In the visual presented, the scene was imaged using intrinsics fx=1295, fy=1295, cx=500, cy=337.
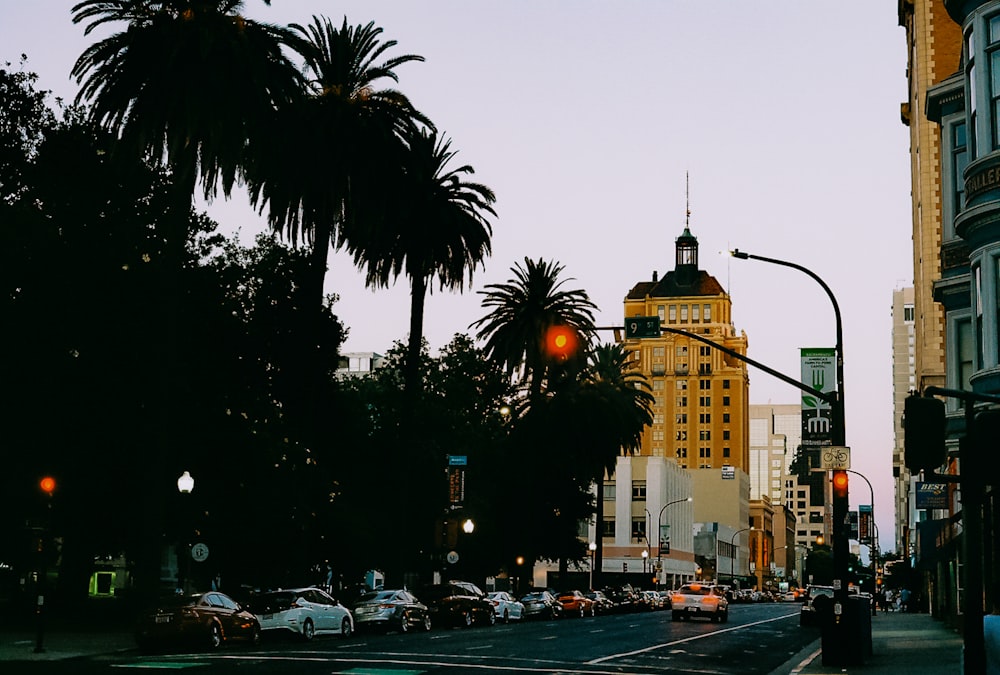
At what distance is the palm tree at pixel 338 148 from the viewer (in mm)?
46500

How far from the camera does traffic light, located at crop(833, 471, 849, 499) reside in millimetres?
26438

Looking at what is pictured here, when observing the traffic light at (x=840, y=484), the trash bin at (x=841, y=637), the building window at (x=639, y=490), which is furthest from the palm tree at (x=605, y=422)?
the building window at (x=639, y=490)

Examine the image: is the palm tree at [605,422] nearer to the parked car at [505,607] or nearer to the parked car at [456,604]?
the parked car at [505,607]

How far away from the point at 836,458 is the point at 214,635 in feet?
51.7

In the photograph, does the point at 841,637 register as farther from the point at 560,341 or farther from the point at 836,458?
the point at 560,341

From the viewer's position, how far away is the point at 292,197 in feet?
154

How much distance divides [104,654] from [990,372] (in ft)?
66.7

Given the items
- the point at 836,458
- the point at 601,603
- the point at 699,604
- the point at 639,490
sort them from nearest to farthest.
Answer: the point at 836,458 → the point at 699,604 → the point at 601,603 → the point at 639,490

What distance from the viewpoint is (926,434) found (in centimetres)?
950

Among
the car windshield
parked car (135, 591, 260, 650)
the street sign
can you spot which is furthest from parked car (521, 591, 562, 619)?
the street sign

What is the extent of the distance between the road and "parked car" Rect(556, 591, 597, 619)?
27.9 m

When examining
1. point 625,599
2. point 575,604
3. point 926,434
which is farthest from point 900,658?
point 625,599

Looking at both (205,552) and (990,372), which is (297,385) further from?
(990,372)

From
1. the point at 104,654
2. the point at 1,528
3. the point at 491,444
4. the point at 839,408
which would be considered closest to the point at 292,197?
the point at 1,528
